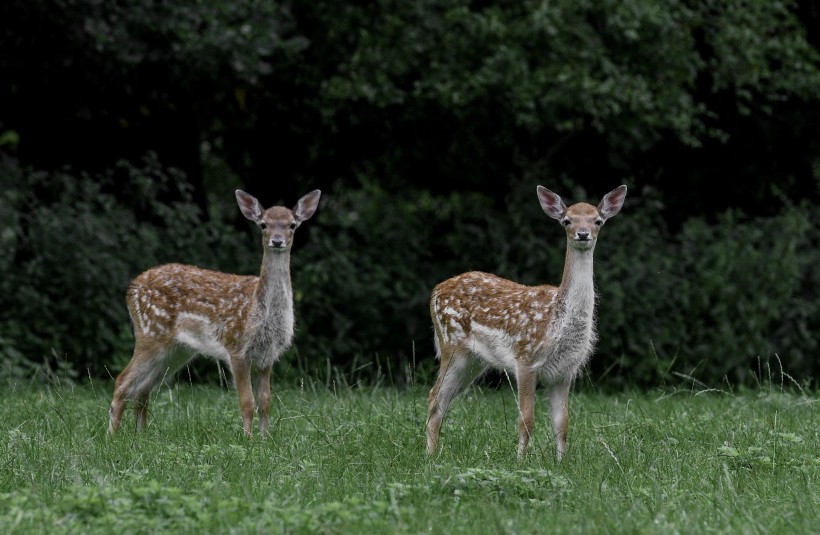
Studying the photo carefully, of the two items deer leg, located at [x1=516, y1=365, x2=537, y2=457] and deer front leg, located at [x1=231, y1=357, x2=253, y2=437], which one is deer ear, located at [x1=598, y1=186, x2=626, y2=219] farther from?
deer front leg, located at [x1=231, y1=357, x2=253, y2=437]

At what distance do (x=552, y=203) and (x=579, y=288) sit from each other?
780 millimetres

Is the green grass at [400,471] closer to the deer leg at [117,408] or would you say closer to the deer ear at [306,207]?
the deer leg at [117,408]

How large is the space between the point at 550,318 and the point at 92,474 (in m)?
2.70

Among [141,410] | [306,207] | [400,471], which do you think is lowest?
[141,410]

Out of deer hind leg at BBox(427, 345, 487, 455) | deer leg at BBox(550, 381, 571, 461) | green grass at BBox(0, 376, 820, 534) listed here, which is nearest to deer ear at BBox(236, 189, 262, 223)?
green grass at BBox(0, 376, 820, 534)

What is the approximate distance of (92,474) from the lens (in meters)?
6.10

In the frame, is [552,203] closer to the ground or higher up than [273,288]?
higher up

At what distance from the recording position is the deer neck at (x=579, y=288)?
752cm

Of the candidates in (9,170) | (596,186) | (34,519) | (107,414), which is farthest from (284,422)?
(596,186)

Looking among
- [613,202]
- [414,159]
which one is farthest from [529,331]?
[414,159]

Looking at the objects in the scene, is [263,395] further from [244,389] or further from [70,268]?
[70,268]

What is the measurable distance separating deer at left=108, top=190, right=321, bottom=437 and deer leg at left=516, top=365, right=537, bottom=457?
1.66 meters

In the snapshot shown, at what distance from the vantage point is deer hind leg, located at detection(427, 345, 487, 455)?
774 centimetres

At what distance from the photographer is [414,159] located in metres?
15.2
